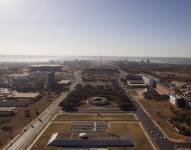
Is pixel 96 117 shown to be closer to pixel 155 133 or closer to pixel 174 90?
Result: pixel 155 133

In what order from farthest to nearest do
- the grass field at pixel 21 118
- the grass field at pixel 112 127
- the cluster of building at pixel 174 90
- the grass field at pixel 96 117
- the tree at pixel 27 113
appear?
the cluster of building at pixel 174 90
the tree at pixel 27 113
the grass field at pixel 96 117
the grass field at pixel 21 118
the grass field at pixel 112 127

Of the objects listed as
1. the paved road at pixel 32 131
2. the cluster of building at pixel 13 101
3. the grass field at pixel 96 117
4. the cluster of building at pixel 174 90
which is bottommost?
the paved road at pixel 32 131

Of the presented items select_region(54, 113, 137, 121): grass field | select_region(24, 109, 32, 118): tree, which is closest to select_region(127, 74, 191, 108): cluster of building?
select_region(54, 113, 137, 121): grass field

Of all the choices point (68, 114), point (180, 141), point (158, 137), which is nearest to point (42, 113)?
point (68, 114)

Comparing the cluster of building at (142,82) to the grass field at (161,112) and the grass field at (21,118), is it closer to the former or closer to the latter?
the grass field at (161,112)

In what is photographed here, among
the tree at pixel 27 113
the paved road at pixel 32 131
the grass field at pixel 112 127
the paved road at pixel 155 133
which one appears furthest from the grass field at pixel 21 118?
the paved road at pixel 155 133

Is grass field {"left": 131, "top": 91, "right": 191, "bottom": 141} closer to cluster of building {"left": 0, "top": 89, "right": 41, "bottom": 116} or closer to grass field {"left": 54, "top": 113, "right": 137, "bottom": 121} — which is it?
grass field {"left": 54, "top": 113, "right": 137, "bottom": 121}
